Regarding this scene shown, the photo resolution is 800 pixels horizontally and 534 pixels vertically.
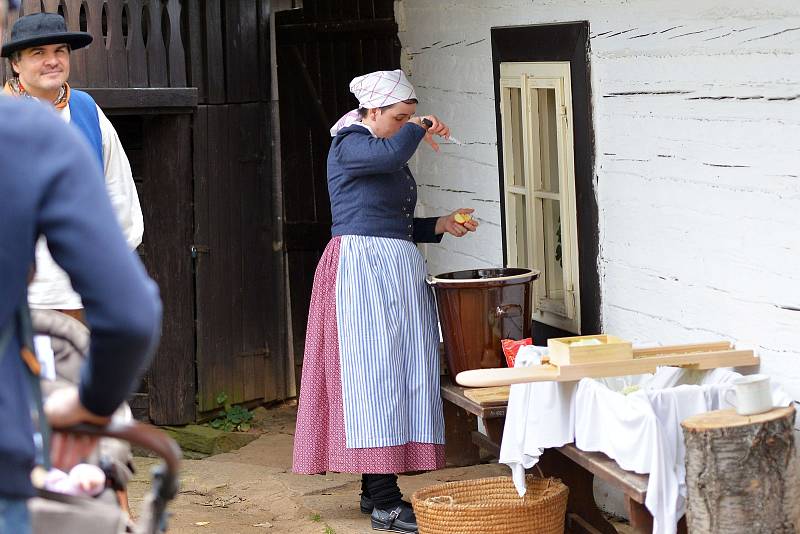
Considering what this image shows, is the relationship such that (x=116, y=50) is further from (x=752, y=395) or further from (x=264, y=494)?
(x=752, y=395)

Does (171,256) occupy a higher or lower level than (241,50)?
lower

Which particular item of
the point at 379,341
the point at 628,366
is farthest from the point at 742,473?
the point at 379,341

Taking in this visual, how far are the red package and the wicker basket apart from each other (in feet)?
1.56

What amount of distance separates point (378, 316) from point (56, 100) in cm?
155

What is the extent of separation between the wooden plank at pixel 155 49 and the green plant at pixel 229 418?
1942mm

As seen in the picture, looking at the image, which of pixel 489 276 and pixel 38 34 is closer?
pixel 38 34

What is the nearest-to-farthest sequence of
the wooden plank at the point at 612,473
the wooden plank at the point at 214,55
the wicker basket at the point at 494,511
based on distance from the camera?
the wooden plank at the point at 612,473 < the wicker basket at the point at 494,511 < the wooden plank at the point at 214,55

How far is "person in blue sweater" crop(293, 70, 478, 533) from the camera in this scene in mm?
5203

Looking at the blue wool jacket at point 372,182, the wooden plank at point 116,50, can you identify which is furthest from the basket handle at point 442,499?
the wooden plank at point 116,50

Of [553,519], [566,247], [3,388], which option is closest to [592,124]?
[566,247]

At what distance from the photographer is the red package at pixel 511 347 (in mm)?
5125

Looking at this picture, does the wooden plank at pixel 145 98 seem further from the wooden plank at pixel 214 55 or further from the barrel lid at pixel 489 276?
the barrel lid at pixel 489 276

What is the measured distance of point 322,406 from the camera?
5453 millimetres

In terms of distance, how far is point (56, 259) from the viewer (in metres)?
1.88
